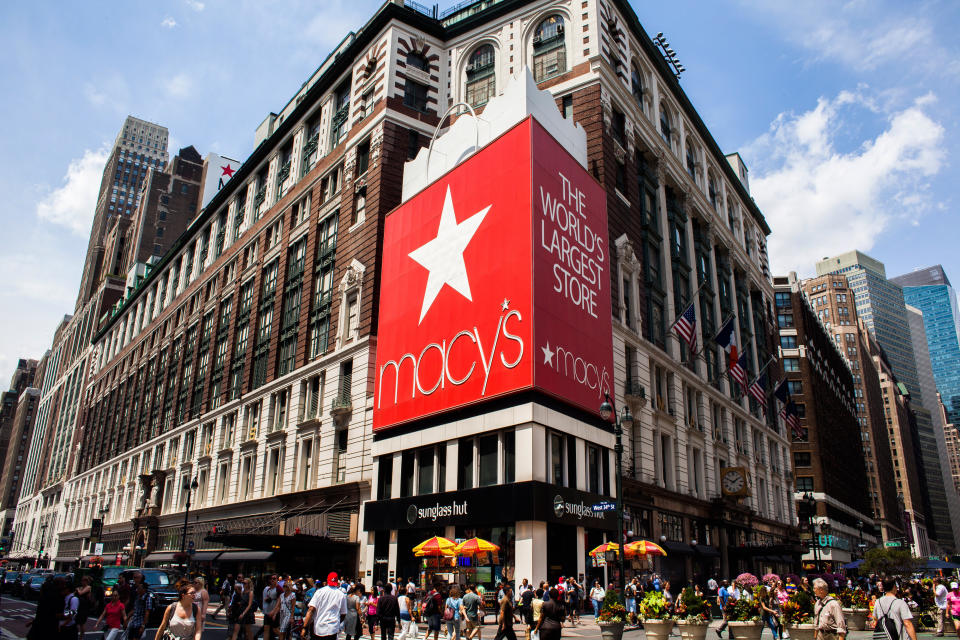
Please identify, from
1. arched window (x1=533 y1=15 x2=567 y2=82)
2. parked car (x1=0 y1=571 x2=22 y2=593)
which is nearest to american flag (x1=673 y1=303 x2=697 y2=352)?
arched window (x1=533 y1=15 x2=567 y2=82)

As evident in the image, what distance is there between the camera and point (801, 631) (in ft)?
55.5

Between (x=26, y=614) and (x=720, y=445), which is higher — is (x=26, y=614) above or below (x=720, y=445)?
below

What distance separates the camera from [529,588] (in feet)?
88.4

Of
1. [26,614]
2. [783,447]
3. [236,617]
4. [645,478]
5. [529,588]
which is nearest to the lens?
[236,617]

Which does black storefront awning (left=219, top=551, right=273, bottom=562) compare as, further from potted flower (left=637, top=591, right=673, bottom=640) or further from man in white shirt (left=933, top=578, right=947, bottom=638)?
man in white shirt (left=933, top=578, right=947, bottom=638)

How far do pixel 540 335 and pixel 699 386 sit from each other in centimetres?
2308

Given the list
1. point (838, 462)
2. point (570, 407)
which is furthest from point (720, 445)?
point (838, 462)

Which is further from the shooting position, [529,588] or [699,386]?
[699,386]

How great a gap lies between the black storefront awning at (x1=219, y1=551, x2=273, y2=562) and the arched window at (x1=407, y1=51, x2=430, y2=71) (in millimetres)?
36160

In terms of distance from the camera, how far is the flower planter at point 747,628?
18672mm

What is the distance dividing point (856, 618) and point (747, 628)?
27.7 feet

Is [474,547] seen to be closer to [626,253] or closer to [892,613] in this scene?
[892,613]

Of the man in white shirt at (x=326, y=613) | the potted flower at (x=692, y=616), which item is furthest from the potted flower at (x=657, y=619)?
the man in white shirt at (x=326, y=613)

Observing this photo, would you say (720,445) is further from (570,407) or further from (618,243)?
(570,407)
